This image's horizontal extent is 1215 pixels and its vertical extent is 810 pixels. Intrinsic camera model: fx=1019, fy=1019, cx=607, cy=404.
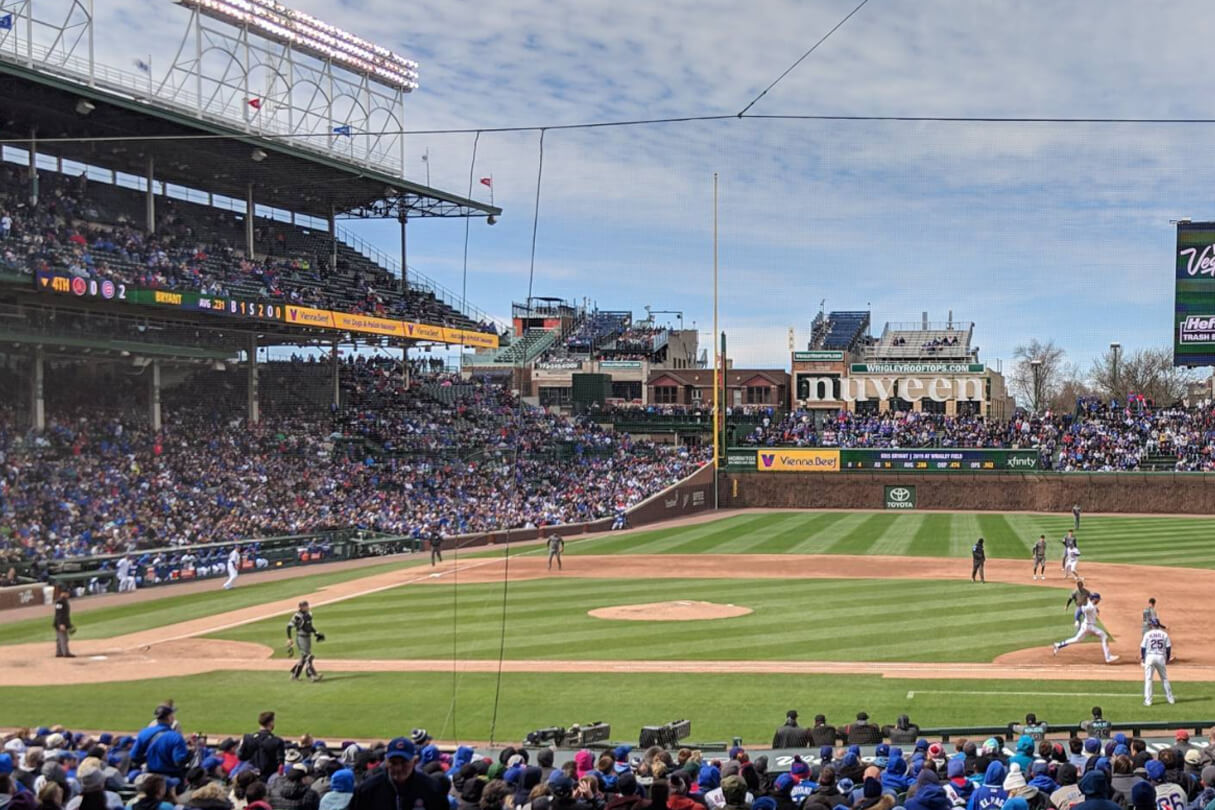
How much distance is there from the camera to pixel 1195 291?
4728 centimetres

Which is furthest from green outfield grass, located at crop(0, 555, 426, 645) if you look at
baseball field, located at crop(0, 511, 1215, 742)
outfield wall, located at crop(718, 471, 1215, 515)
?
outfield wall, located at crop(718, 471, 1215, 515)

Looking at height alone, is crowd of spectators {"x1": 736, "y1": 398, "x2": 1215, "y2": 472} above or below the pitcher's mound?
above

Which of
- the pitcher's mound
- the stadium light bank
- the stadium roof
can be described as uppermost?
the stadium light bank

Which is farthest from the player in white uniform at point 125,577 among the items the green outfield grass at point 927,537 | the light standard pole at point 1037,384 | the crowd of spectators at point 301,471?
the light standard pole at point 1037,384

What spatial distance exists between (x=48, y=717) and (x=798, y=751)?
447 inches

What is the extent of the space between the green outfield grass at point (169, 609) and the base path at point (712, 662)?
0.75 metres

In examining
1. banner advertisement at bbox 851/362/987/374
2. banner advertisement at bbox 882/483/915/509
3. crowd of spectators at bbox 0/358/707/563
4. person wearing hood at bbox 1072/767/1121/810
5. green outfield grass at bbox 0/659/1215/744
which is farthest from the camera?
banner advertisement at bbox 851/362/987/374

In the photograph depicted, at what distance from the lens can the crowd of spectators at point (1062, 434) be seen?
52.2 metres

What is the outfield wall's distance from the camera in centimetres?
4994

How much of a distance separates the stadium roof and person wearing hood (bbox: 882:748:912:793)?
25467 mm

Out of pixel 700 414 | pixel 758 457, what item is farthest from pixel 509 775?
pixel 700 414

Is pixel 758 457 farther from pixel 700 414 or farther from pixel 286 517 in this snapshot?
pixel 286 517

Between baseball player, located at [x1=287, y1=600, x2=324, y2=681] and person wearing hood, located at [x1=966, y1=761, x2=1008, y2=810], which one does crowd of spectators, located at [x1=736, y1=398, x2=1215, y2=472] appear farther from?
person wearing hood, located at [x1=966, y1=761, x2=1008, y2=810]

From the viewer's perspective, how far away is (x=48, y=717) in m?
15.4
